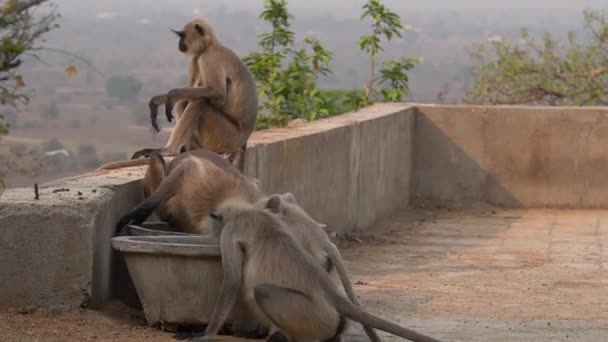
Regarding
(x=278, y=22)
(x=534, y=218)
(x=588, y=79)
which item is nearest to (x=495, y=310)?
(x=534, y=218)

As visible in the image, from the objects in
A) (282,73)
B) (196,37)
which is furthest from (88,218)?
(282,73)

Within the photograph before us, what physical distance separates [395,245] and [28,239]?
5514mm

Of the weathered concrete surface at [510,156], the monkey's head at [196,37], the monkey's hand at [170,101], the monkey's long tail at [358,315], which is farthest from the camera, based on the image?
the weathered concrete surface at [510,156]

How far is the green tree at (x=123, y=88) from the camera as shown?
30.9m

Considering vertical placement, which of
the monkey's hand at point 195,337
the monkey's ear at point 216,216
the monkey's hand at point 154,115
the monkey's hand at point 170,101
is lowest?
the monkey's hand at point 195,337

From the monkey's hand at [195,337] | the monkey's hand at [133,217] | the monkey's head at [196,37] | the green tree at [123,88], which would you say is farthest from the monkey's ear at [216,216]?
the green tree at [123,88]

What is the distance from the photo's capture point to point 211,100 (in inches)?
344

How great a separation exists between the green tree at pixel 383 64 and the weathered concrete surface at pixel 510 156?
112 cm

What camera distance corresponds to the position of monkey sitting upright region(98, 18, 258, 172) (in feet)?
28.4

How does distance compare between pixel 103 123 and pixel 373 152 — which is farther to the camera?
pixel 103 123

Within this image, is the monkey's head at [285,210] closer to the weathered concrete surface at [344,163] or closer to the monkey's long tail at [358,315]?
the monkey's long tail at [358,315]

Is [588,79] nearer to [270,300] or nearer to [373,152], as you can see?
[373,152]

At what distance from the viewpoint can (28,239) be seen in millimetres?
6434

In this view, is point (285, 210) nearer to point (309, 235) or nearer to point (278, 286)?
point (309, 235)
